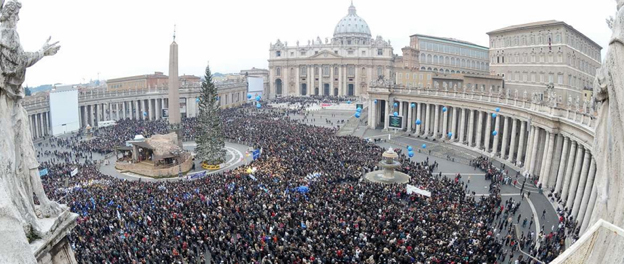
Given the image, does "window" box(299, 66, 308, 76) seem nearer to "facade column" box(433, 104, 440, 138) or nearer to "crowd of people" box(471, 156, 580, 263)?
"facade column" box(433, 104, 440, 138)

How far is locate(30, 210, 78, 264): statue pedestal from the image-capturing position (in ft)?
23.1

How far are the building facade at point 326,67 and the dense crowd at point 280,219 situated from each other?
10183 cm

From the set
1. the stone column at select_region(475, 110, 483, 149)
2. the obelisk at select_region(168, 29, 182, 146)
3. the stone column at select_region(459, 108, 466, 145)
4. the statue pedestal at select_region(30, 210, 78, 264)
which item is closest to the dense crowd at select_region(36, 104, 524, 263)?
the statue pedestal at select_region(30, 210, 78, 264)

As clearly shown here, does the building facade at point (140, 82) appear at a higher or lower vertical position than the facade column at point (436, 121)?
higher

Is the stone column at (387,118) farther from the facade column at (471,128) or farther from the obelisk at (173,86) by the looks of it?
the obelisk at (173,86)

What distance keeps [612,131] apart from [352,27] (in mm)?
167845

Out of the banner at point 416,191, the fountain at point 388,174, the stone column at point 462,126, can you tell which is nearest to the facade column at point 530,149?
the fountain at point 388,174

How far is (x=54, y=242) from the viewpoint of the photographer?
7547mm

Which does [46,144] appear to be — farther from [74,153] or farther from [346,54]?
[346,54]

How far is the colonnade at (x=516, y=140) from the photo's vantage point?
92.3ft

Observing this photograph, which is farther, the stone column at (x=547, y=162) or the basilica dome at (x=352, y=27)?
the basilica dome at (x=352, y=27)

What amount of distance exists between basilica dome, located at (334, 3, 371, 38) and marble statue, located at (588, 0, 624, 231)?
16292 centimetres

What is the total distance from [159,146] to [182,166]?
9.63 ft

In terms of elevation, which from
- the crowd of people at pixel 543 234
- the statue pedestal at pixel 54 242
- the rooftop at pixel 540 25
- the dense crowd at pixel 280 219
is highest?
the rooftop at pixel 540 25
